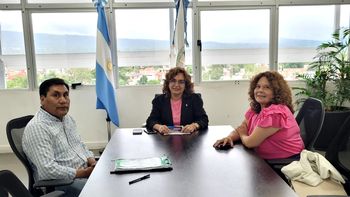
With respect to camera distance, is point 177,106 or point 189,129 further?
point 177,106

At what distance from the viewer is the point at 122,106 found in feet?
14.3

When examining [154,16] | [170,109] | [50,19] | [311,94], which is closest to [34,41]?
[50,19]

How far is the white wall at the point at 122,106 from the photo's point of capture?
4.26 metres

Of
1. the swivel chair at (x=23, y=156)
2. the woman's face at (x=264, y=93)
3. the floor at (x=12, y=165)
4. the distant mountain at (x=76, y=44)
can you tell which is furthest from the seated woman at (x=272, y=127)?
the floor at (x=12, y=165)

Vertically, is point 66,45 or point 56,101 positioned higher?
point 66,45

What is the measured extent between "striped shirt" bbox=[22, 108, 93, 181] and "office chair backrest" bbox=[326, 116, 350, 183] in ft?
5.47

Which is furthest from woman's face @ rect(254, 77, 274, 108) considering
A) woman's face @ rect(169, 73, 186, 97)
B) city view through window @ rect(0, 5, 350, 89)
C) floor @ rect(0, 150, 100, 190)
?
floor @ rect(0, 150, 100, 190)

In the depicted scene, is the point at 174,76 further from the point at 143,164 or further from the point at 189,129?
the point at 143,164

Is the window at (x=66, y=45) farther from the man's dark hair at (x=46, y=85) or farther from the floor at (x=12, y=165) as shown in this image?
the man's dark hair at (x=46, y=85)

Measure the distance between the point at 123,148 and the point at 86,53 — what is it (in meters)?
2.49

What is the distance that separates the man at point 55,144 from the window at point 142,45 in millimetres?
2166

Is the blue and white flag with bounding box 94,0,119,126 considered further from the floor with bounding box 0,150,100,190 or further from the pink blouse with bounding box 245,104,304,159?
the pink blouse with bounding box 245,104,304,159

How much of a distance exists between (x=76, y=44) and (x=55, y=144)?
2597 mm

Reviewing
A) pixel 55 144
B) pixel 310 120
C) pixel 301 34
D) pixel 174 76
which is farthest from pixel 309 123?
pixel 301 34
